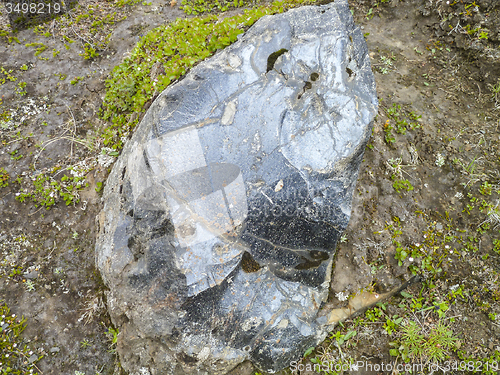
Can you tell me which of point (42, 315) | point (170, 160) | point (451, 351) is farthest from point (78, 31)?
point (451, 351)

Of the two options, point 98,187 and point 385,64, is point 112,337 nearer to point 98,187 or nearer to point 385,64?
point 98,187

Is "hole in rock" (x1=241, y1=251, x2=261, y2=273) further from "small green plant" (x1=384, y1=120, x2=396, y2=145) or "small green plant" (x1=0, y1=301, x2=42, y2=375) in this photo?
"small green plant" (x1=0, y1=301, x2=42, y2=375)

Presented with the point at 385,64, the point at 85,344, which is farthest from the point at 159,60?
the point at 85,344

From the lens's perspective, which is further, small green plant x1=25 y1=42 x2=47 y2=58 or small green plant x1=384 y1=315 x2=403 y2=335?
small green plant x1=25 y1=42 x2=47 y2=58

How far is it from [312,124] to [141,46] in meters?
3.71

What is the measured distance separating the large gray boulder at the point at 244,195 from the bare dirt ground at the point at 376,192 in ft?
2.37

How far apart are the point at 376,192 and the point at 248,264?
7.18 ft

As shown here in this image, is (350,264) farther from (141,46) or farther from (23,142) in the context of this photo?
(23,142)

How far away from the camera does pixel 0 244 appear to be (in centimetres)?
418
